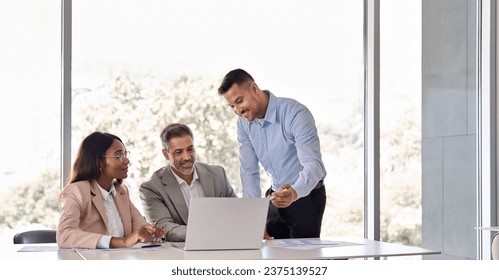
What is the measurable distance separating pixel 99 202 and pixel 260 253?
2.65 feet

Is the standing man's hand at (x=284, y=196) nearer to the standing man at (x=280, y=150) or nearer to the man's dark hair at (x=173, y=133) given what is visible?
the standing man at (x=280, y=150)

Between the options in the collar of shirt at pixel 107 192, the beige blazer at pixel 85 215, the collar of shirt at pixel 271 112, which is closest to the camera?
the beige blazer at pixel 85 215

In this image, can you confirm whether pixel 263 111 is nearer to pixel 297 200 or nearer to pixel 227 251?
pixel 297 200

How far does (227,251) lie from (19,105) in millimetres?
1856

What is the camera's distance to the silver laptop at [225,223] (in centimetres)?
288

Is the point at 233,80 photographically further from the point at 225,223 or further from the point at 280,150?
the point at 225,223

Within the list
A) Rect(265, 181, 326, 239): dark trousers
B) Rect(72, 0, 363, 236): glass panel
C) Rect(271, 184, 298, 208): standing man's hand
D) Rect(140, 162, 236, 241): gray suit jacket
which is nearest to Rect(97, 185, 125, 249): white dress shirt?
Rect(140, 162, 236, 241): gray suit jacket

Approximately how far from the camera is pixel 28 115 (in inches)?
167

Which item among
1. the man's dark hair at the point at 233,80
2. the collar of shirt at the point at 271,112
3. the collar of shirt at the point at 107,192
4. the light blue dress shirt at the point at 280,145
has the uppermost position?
the man's dark hair at the point at 233,80

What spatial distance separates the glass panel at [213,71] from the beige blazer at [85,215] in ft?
3.23

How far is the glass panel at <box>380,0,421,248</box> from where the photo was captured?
5.09 metres

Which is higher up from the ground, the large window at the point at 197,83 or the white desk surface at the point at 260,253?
the large window at the point at 197,83

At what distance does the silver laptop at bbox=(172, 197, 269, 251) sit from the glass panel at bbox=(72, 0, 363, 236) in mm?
1519

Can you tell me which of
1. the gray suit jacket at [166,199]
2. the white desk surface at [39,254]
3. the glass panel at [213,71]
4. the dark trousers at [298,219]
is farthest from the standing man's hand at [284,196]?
the glass panel at [213,71]
